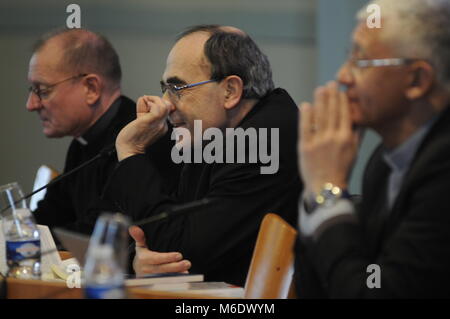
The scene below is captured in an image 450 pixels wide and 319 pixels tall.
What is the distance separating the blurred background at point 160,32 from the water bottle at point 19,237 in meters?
2.83

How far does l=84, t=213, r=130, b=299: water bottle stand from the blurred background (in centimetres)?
356

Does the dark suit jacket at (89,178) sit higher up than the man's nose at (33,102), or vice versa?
the man's nose at (33,102)

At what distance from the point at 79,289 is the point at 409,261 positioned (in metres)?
0.76

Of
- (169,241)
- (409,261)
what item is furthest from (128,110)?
(409,261)

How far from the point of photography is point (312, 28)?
195 inches

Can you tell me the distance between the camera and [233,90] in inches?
100

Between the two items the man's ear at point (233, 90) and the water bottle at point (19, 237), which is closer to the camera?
the water bottle at point (19, 237)

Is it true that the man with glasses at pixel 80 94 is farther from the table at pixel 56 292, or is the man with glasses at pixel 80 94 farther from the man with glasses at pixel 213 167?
the table at pixel 56 292

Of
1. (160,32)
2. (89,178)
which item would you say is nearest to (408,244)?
(89,178)

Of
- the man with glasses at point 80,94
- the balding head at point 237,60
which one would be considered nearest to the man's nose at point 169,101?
the balding head at point 237,60

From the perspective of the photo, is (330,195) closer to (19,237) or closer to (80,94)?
(19,237)

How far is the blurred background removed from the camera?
16.1 ft

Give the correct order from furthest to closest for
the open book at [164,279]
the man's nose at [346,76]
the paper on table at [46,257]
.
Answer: the paper on table at [46,257]
the open book at [164,279]
the man's nose at [346,76]

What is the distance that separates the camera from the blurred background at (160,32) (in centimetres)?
492
